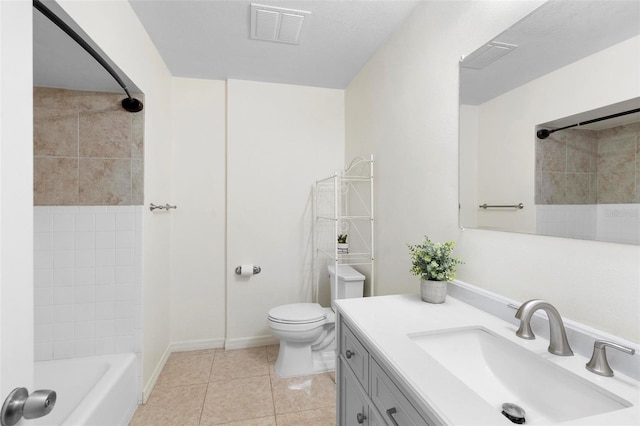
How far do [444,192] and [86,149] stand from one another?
2046mm

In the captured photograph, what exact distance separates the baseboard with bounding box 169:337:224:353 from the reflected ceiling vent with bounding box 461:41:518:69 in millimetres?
2667

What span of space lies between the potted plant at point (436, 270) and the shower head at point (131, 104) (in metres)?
1.83

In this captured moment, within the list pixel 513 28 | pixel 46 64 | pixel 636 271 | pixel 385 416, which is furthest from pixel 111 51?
pixel 636 271

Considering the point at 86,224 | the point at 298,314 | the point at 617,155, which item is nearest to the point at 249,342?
the point at 298,314

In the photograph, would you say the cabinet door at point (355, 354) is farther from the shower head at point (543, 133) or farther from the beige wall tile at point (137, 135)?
the beige wall tile at point (137, 135)

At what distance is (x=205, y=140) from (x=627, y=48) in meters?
2.55

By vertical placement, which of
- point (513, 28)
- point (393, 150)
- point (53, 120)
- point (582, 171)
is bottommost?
point (582, 171)

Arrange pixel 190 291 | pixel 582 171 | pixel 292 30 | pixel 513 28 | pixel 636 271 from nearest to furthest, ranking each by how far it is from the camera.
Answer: pixel 636 271, pixel 582 171, pixel 513 28, pixel 292 30, pixel 190 291

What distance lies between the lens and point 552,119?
0.99 metres

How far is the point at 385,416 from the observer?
877 mm

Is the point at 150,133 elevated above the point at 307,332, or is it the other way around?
the point at 150,133

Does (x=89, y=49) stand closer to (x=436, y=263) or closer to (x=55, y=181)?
(x=55, y=181)

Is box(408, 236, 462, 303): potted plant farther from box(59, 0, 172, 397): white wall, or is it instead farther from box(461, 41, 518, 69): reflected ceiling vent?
box(59, 0, 172, 397): white wall

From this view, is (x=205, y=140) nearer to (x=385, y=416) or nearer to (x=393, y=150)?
(x=393, y=150)
